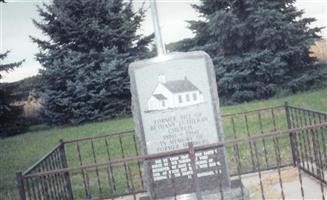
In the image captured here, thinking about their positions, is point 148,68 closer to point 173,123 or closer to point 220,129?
point 173,123

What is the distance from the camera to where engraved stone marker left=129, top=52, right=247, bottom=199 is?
552cm

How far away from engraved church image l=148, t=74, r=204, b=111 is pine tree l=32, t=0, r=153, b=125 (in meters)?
11.8

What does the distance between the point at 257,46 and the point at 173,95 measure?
37.9ft

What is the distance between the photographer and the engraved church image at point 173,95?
5.50m

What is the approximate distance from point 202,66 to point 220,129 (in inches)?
33.0

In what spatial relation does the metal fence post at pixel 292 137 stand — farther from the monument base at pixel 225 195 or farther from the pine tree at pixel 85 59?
the pine tree at pixel 85 59

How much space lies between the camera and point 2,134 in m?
18.8

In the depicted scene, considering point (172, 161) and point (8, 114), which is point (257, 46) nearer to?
point (8, 114)

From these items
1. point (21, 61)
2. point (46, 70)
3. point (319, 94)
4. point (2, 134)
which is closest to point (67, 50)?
point (46, 70)

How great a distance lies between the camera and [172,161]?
562 centimetres

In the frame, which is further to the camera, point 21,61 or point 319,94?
point 21,61

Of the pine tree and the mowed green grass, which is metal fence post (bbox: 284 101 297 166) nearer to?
the mowed green grass

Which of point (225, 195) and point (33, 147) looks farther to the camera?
point (33, 147)

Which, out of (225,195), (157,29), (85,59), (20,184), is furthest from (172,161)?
(85,59)
